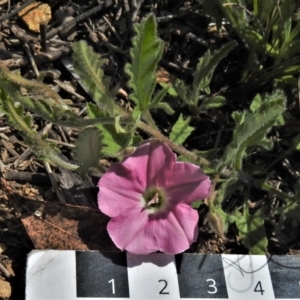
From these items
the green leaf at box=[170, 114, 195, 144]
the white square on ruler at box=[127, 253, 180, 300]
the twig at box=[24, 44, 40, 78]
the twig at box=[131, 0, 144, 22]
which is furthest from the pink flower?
the twig at box=[131, 0, 144, 22]

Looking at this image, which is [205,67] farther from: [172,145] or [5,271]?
[5,271]

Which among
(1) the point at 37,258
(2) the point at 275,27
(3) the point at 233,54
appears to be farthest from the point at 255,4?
(1) the point at 37,258

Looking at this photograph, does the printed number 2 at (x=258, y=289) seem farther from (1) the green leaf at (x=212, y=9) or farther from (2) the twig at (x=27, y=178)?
(1) the green leaf at (x=212, y=9)

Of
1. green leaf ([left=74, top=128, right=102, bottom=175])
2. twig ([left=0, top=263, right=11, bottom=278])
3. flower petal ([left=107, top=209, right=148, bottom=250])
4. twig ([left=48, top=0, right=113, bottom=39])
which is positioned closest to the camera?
green leaf ([left=74, top=128, right=102, bottom=175])

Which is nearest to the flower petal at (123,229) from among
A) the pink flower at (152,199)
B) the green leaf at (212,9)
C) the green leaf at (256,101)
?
the pink flower at (152,199)

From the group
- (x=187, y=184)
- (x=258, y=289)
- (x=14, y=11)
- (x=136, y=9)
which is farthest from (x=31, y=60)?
(x=258, y=289)

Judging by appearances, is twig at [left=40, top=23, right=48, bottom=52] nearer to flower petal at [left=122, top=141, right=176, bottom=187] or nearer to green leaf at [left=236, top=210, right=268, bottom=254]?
flower petal at [left=122, top=141, right=176, bottom=187]
